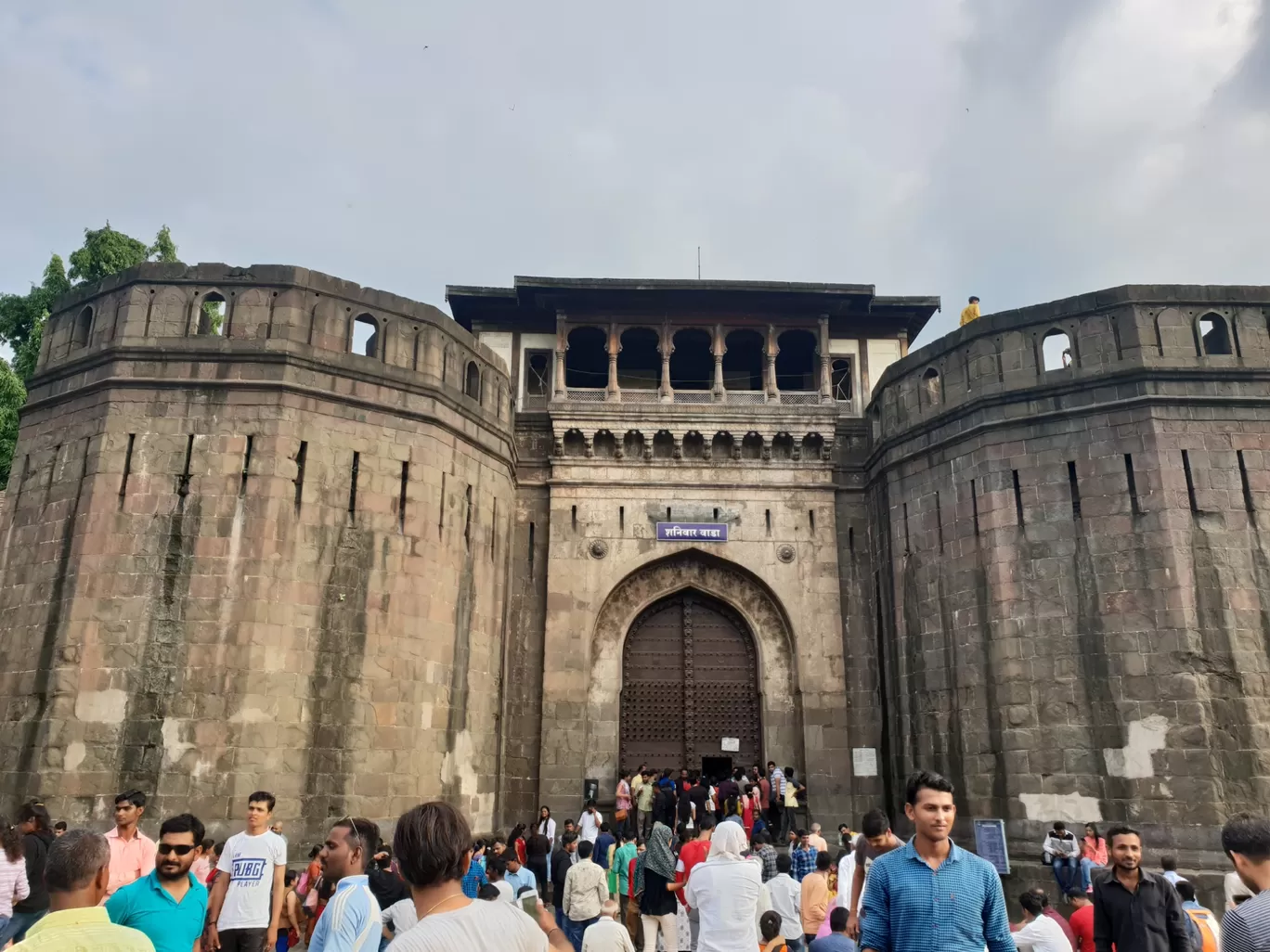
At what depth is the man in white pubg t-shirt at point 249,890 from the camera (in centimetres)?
740

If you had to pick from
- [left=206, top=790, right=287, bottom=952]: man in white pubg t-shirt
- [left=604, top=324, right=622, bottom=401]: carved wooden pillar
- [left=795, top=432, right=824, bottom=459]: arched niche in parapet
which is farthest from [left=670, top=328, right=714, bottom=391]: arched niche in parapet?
[left=206, top=790, right=287, bottom=952]: man in white pubg t-shirt

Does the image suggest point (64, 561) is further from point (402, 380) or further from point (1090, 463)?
point (1090, 463)

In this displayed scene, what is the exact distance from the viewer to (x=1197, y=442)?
50.3ft

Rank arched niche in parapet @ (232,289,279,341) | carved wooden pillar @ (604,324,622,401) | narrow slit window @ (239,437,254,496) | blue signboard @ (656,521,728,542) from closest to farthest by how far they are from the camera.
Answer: narrow slit window @ (239,437,254,496) → arched niche in parapet @ (232,289,279,341) → blue signboard @ (656,521,728,542) → carved wooden pillar @ (604,324,622,401)

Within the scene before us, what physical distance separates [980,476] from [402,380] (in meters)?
10.2

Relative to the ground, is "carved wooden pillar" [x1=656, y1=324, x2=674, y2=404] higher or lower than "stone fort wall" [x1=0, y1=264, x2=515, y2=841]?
higher

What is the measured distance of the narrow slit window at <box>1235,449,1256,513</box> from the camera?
14969 mm


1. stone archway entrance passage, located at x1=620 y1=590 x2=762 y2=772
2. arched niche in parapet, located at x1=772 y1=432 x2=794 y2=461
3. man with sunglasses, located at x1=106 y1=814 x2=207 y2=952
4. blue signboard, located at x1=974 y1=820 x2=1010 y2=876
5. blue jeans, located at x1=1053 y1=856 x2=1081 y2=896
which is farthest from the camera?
arched niche in parapet, located at x1=772 y1=432 x2=794 y2=461

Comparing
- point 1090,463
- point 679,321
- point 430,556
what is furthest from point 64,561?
point 1090,463

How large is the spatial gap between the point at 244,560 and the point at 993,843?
12.3 m

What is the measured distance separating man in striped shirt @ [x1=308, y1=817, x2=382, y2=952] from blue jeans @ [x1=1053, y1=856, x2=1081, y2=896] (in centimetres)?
1073

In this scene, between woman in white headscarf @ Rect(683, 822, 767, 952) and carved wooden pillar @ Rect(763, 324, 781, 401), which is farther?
carved wooden pillar @ Rect(763, 324, 781, 401)

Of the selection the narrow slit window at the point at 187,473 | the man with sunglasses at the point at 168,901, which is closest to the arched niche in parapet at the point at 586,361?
the narrow slit window at the point at 187,473

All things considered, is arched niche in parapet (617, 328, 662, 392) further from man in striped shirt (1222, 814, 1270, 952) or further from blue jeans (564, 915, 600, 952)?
man in striped shirt (1222, 814, 1270, 952)
